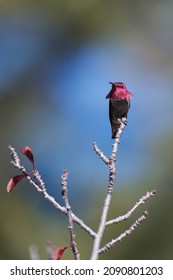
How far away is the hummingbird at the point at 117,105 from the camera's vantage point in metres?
1.53

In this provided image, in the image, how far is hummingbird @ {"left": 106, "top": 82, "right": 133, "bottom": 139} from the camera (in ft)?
5.03

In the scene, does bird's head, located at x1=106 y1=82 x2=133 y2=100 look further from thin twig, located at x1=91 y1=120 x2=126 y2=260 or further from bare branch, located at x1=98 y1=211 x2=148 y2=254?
bare branch, located at x1=98 y1=211 x2=148 y2=254

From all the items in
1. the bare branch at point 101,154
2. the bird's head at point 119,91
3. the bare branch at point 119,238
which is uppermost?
the bird's head at point 119,91

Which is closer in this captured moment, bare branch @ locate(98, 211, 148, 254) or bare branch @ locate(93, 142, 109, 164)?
bare branch @ locate(98, 211, 148, 254)

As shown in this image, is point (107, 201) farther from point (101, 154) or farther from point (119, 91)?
point (119, 91)

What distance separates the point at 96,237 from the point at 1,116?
5.54m

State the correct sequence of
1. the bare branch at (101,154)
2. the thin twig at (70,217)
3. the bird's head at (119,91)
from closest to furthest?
the thin twig at (70,217) < the bare branch at (101,154) < the bird's head at (119,91)

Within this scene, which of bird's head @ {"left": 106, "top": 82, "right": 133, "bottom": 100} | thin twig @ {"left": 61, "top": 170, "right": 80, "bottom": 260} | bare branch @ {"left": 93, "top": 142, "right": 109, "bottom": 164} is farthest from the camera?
bird's head @ {"left": 106, "top": 82, "right": 133, "bottom": 100}

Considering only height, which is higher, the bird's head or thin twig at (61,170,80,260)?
the bird's head

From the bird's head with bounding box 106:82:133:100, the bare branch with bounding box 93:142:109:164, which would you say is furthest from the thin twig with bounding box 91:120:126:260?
Result: the bird's head with bounding box 106:82:133:100

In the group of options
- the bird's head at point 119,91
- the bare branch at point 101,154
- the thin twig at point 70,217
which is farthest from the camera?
the bird's head at point 119,91

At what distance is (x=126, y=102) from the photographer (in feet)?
6.34

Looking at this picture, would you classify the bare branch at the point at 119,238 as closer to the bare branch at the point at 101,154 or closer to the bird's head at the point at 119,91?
the bare branch at the point at 101,154

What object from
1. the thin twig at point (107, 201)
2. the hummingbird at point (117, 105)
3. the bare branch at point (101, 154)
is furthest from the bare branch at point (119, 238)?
the hummingbird at point (117, 105)
